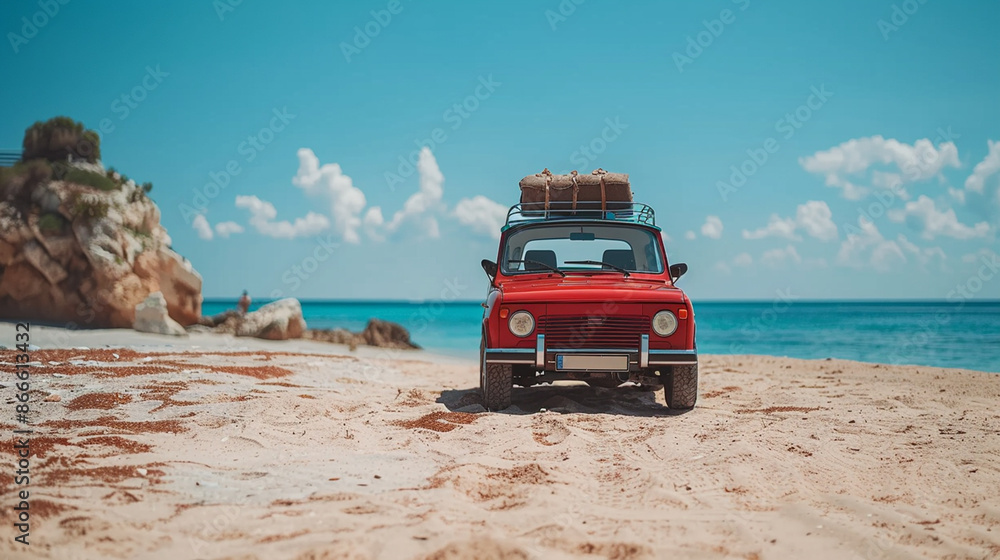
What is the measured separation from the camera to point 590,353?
648 cm

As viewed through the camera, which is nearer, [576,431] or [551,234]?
[576,431]

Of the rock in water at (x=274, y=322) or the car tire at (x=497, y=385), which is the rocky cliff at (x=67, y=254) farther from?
the car tire at (x=497, y=385)

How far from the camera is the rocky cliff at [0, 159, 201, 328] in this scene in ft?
54.7

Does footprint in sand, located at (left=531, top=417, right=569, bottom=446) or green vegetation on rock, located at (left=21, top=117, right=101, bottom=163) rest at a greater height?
green vegetation on rock, located at (left=21, top=117, right=101, bottom=163)

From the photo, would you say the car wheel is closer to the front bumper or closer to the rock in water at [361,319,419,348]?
the front bumper

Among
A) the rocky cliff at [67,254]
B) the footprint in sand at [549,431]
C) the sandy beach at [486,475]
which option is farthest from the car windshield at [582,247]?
the rocky cliff at [67,254]

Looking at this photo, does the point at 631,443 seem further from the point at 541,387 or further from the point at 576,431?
the point at 541,387

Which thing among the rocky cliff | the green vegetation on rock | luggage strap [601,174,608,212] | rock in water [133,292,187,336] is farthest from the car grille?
the green vegetation on rock

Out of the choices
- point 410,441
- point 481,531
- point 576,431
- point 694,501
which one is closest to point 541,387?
point 576,431

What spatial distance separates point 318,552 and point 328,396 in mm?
4966

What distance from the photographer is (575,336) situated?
6.55 m

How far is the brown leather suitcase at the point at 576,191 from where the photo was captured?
8047mm

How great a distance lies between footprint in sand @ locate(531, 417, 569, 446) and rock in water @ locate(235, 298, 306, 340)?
14628mm

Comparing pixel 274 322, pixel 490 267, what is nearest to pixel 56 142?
pixel 274 322
